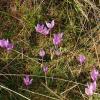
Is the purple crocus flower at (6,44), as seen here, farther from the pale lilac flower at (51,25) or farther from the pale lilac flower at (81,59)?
the pale lilac flower at (81,59)

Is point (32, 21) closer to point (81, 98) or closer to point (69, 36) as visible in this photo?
point (69, 36)

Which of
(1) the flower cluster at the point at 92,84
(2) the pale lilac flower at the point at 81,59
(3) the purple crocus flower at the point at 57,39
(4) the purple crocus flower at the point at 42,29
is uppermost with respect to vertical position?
(4) the purple crocus flower at the point at 42,29

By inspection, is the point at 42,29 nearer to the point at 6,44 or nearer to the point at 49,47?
the point at 49,47

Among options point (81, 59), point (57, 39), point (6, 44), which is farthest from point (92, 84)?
point (6, 44)

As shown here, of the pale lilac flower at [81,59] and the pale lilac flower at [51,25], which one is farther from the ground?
the pale lilac flower at [51,25]

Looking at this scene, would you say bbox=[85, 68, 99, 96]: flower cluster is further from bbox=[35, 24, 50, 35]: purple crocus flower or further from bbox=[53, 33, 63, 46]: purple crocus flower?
bbox=[35, 24, 50, 35]: purple crocus flower

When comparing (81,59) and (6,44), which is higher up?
(6,44)

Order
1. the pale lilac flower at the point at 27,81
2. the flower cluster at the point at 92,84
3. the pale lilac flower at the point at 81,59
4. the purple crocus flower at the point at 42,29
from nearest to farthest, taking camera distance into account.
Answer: the flower cluster at the point at 92,84
the pale lilac flower at the point at 27,81
the pale lilac flower at the point at 81,59
the purple crocus flower at the point at 42,29

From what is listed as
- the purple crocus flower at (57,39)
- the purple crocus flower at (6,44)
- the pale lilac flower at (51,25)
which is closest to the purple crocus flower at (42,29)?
the pale lilac flower at (51,25)
